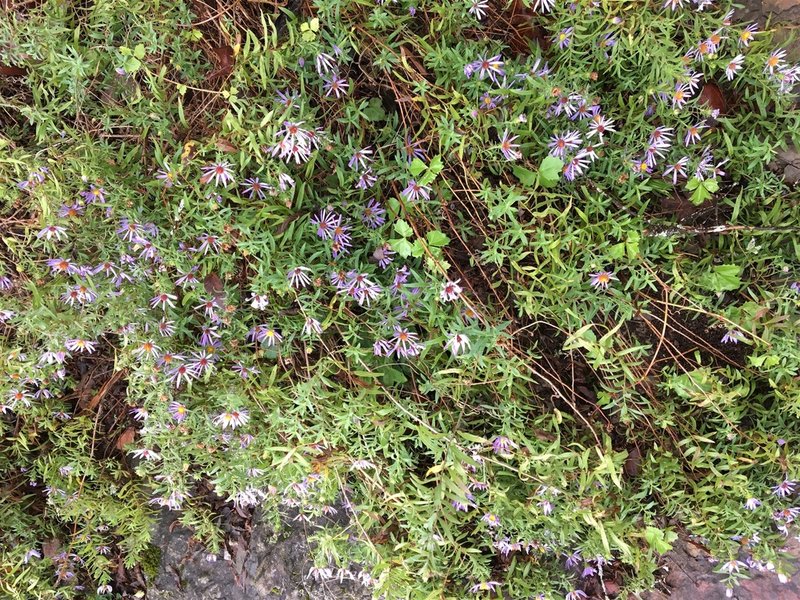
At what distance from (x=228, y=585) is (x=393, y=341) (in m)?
1.97

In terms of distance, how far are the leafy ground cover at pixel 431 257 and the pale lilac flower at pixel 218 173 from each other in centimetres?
1

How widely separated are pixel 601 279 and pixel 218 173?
1.58 metres

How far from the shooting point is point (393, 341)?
229 cm

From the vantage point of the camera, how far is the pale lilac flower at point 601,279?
221 centimetres

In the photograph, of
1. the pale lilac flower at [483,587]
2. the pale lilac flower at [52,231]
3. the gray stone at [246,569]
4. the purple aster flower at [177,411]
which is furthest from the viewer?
the gray stone at [246,569]

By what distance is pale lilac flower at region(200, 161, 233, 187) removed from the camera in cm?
212

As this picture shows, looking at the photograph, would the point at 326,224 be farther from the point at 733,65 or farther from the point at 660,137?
the point at 733,65

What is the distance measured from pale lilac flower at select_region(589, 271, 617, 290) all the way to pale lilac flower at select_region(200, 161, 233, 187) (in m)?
1.52

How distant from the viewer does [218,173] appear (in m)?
2.12

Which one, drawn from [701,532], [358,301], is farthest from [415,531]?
Answer: [701,532]

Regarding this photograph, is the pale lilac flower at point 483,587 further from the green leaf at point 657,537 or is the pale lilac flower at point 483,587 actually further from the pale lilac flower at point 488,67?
the pale lilac flower at point 488,67

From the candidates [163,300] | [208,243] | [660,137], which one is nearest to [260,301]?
[208,243]

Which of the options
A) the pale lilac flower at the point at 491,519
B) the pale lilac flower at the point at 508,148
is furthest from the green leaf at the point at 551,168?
the pale lilac flower at the point at 491,519

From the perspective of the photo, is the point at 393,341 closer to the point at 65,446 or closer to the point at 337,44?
the point at 337,44
